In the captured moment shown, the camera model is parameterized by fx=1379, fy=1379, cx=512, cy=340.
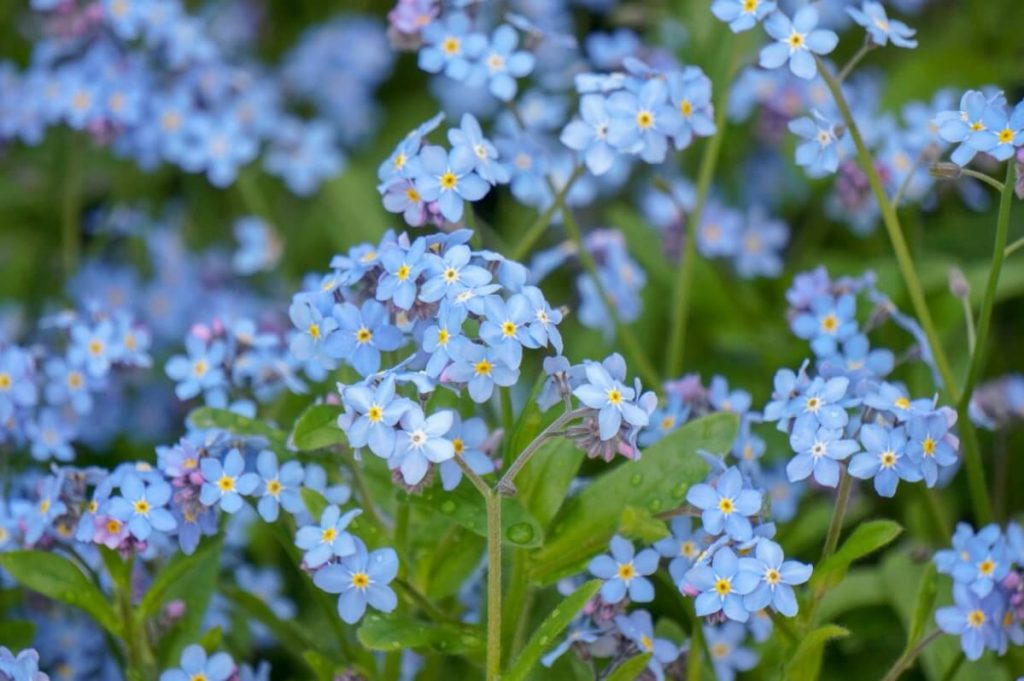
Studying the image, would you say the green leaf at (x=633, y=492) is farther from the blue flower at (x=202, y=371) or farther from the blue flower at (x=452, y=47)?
the blue flower at (x=452, y=47)

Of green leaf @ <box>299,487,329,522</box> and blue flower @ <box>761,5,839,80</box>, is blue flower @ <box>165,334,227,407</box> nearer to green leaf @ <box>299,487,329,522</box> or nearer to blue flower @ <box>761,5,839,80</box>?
green leaf @ <box>299,487,329,522</box>

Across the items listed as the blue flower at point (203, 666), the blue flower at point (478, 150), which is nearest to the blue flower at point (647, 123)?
the blue flower at point (478, 150)

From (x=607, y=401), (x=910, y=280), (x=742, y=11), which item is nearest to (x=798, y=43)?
(x=742, y=11)

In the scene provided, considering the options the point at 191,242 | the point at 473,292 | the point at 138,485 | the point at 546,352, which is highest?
the point at 473,292

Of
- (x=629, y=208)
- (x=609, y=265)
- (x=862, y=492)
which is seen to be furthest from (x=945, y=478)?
(x=629, y=208)

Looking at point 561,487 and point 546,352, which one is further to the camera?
point 546,352

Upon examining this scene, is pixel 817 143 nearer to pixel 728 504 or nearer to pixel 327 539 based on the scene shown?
pixel 728 504

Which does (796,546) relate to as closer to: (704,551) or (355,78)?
(704,551)
